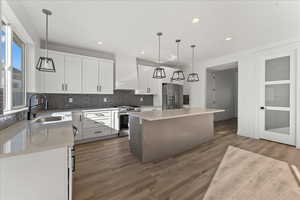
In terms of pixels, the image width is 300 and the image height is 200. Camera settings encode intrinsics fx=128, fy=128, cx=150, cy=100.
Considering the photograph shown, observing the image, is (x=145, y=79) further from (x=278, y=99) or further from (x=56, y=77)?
(x=278, y=99)

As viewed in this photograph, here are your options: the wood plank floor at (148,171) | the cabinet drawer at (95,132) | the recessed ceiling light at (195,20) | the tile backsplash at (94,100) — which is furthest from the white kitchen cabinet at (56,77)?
the recessed ceiling light at (195,20)

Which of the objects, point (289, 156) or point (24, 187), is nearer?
point (24, 187)

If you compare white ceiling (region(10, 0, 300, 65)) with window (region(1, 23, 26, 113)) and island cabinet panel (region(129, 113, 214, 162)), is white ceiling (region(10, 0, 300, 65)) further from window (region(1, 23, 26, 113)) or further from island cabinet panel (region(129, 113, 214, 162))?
island cabinet panel (region(129, 113, 214, 162))

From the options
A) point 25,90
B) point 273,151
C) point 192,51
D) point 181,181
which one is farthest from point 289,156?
point 25,90

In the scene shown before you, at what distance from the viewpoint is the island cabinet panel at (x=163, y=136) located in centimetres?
244

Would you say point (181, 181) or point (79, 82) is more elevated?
point (79, 82)

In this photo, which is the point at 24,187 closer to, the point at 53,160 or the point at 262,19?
the point at 53,160

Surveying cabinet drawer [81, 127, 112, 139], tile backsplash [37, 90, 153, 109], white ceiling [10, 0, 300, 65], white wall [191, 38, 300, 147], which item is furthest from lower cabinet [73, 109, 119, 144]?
white wall [191, 38, 300, 147]

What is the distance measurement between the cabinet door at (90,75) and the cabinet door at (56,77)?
1.60 ft

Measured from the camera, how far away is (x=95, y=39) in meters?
3.15

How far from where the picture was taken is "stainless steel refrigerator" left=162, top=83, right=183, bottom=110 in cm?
484

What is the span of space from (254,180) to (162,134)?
154 centimetres

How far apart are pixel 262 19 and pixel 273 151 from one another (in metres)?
2.76

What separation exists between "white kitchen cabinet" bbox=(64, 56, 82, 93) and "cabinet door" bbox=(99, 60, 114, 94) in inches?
22.6
